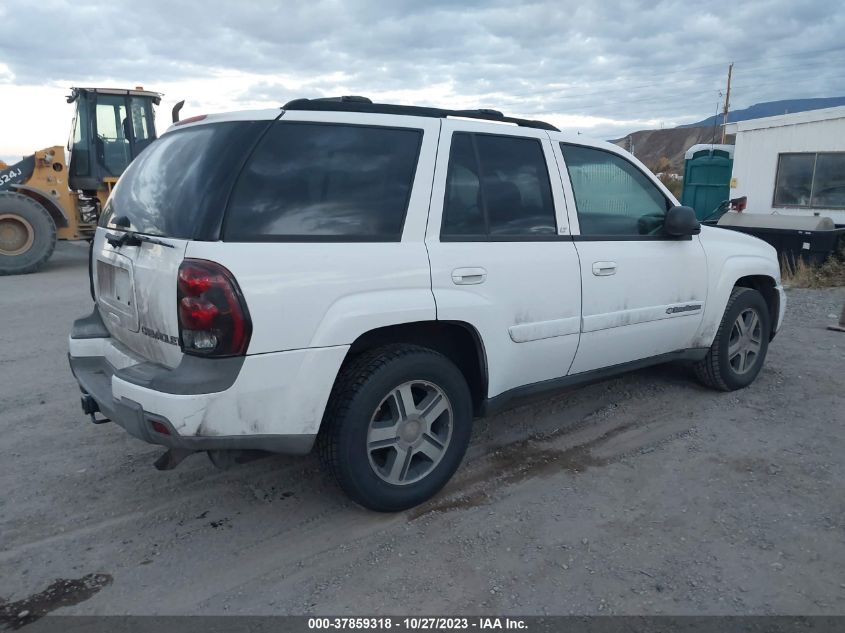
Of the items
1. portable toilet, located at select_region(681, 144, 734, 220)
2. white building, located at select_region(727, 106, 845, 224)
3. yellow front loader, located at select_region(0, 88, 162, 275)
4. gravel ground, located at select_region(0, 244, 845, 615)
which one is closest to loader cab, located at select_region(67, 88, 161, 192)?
yellow front loader, located at select_region(0, 88, 162, 275)

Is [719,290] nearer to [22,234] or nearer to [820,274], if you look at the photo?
[820,274]

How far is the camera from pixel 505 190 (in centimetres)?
364

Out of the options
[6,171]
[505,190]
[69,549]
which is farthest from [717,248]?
[6,171]

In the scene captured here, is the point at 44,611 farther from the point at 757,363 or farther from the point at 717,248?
the point at 757,363

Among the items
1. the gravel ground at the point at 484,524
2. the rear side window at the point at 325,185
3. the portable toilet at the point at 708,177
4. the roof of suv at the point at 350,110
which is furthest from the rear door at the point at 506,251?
the portable toilet at the point at 708,177

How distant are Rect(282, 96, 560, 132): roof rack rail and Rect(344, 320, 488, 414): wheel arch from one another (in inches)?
42.4

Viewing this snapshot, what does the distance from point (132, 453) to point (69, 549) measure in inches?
39.2

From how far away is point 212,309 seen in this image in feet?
8.64

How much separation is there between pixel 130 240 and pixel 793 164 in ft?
44.2

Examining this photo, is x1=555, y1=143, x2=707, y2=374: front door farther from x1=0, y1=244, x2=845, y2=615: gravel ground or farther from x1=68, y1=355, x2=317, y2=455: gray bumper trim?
x1=68, y1=355, x2=317, y2=455: gray bumper trim

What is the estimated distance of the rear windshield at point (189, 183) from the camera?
9.10 ft

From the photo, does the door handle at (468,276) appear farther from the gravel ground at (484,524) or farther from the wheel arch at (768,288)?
the wheel arch at (768,288)

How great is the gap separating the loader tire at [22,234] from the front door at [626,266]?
1102cm

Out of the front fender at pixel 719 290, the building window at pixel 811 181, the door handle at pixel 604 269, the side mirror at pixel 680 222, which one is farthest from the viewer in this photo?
the building window at pixel 811 181
